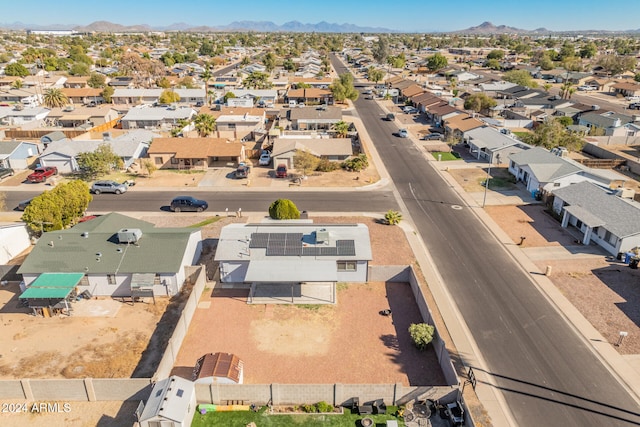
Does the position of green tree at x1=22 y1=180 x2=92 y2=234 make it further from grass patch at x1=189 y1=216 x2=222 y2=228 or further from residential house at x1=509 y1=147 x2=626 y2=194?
residential house at x1=509 y1=147 x2=626 y2=194

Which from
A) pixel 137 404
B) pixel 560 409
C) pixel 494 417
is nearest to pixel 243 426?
pixel 137 404

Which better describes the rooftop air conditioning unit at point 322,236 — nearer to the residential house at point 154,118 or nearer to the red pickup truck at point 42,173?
the red pickup truck at point 42,173

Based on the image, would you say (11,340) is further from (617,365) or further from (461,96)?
(461,96)

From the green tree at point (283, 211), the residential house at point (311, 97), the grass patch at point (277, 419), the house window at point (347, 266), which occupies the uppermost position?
the residential house at point (311, 97)

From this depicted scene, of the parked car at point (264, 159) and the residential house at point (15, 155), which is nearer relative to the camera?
the residential house at point (15, 155)

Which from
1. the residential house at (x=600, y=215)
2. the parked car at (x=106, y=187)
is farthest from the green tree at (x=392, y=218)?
the parked car at (x=106, y=187)
